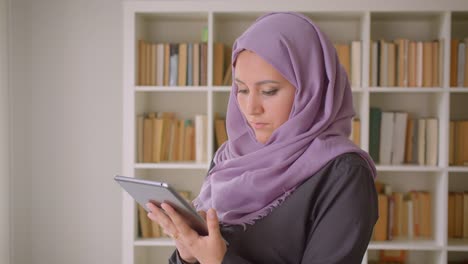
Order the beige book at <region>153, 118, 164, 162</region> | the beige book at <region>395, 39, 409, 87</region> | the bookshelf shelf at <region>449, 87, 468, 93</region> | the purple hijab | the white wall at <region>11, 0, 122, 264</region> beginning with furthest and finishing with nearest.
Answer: the white wall at <region>11, 0, 122, 264</region> → the beige book at <region>153, 118, 164, 162</region> → the beige book at <region>395, 39, 409, 87</region> → the bookshelf shelf at <region>449, 87, 468, 93</region> → the purple hijab

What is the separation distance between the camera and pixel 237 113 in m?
1.64

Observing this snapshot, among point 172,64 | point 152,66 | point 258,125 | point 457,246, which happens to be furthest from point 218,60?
point 258,125

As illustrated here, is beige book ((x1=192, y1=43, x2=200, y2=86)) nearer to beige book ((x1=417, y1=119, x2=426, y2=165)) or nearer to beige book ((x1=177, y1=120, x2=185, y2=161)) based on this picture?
beige book ((x1=177, y1=120, x2=185, y2=161))

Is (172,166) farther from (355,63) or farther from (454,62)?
(454,62)

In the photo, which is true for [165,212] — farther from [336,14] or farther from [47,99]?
[47,99]

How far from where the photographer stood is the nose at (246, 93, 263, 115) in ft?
4.62

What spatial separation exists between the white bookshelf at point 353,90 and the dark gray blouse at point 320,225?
2012 mm

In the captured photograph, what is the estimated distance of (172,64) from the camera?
11.6 feet

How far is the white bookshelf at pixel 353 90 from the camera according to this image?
3385 mm

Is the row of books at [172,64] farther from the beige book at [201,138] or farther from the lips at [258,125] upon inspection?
the lips at [258,125]

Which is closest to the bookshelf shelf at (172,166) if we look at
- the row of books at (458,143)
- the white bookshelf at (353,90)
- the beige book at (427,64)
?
the white bookshelf at (353,90)

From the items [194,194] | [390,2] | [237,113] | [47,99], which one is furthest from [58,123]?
[237,113]

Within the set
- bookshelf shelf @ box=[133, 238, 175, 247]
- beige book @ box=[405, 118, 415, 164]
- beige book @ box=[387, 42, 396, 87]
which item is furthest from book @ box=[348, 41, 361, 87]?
bookshelf shelf @ box=[133, 238, 175, 247]

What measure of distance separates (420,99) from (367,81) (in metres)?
0.51
